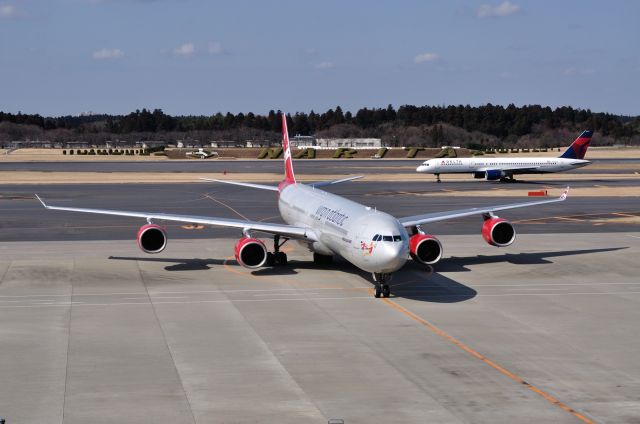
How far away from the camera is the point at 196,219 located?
46.7 m

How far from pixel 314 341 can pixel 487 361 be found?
19.5 feet

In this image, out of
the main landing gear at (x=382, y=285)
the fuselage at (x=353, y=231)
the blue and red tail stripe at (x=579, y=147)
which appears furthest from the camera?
the blue and red tail stripe at (x=579, y=147)

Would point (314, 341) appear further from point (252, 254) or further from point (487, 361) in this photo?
point (252, 254)

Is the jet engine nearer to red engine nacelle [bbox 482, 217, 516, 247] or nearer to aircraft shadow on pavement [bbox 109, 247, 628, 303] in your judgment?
aircraft shadow on pavement [bbox 109, 247, 628, 303]

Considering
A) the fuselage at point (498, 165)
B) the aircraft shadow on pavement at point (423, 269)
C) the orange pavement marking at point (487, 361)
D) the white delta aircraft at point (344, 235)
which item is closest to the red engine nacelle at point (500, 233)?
the white delta aircraft at point (344, 235)

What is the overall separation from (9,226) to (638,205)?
5472 cm

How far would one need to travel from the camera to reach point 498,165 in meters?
119

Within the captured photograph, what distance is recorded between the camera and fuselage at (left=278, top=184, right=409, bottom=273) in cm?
3550

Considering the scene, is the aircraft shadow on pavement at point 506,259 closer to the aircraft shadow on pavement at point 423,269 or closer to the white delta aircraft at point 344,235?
the aircraft shadow on pavement at point 423,269

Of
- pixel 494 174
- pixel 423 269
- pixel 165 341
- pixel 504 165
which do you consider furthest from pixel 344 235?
pixel 504 165

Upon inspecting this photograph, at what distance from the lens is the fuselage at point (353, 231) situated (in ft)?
116

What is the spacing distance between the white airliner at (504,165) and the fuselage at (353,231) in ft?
238

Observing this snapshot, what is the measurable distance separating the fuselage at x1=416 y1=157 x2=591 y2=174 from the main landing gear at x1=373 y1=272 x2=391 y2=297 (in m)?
82.7

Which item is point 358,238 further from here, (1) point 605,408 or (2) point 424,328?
(1) point 605,408
